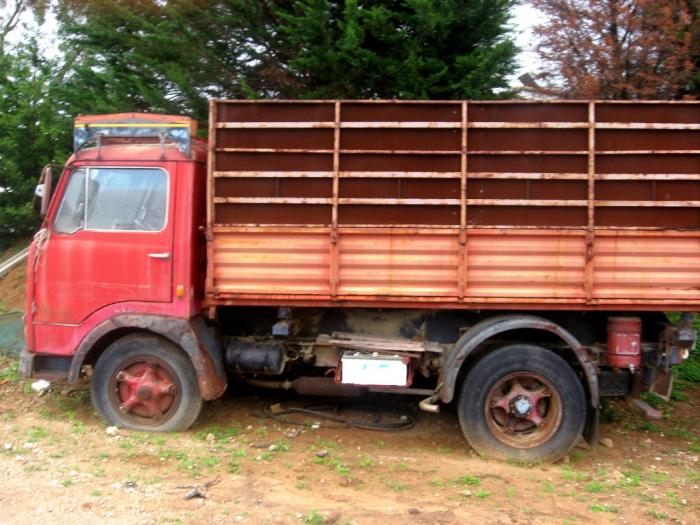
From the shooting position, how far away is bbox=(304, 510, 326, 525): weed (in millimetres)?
3605

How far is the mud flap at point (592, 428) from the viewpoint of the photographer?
482 cm

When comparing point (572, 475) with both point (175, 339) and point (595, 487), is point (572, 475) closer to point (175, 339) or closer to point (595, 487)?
point (595, 487)

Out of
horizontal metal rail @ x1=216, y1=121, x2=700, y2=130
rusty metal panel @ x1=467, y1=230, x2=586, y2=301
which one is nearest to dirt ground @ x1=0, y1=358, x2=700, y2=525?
rusty metal panel @ x1=467, y1=230, x2=586, y2=301

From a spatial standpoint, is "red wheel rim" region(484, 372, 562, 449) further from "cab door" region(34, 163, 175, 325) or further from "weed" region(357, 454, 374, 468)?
"cab door" region(34, 163, 175, 325)

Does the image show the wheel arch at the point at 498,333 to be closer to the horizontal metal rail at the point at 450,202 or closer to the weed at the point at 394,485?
the weed at the point at 394,485

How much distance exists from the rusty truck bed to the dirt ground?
1.23 metres

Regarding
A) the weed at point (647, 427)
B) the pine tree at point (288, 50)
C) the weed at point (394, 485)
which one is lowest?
the weed at point (394, 485)

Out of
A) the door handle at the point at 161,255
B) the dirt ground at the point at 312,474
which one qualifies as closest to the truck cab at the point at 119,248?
the door handle at the point at 161,255

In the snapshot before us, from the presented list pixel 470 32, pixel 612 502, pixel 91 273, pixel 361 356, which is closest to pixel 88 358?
pixel 91 273

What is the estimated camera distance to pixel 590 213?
4508 millimetres

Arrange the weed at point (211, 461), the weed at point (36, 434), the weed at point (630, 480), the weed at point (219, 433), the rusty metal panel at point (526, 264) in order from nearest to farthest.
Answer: the weed at point (630, 480) < the weed at point (211, 461) < the rusty metal panel at point (526, 264) < the weed at point (36, 434) < the weed at point (219, 433)

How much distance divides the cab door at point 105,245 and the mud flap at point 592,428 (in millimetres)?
3516

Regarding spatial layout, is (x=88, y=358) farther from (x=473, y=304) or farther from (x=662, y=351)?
(x=662, y=351)

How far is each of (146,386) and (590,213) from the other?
3731 millimetres
